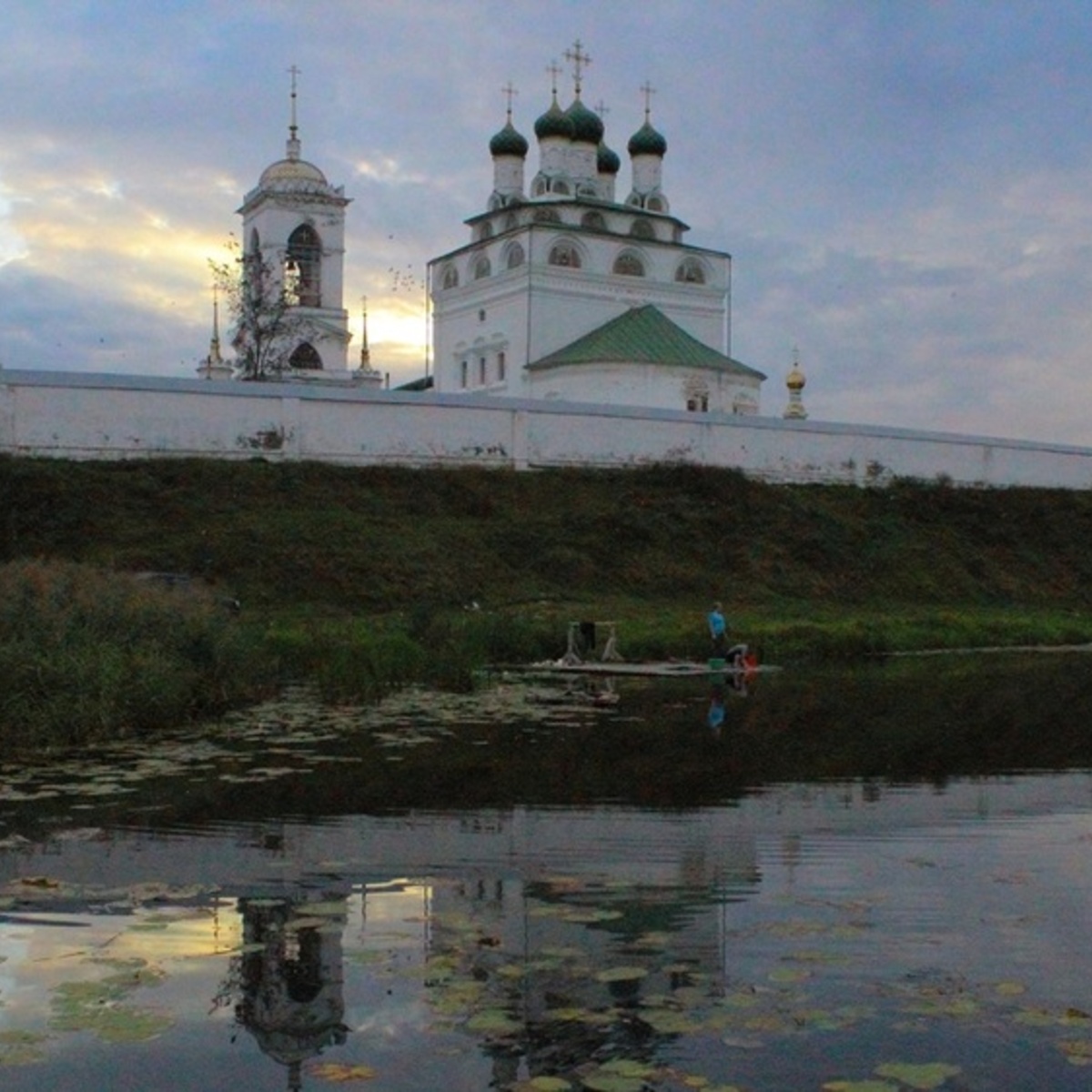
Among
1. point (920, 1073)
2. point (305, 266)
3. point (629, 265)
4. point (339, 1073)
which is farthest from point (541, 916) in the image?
point (305, 266)

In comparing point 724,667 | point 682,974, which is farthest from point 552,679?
point 682,974

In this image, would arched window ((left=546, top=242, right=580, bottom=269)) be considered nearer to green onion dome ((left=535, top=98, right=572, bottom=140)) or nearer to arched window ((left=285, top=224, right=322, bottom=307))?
green onion dome ((left=535, top=98, right=572, bottom=140))

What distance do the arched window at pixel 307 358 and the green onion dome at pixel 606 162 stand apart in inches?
445

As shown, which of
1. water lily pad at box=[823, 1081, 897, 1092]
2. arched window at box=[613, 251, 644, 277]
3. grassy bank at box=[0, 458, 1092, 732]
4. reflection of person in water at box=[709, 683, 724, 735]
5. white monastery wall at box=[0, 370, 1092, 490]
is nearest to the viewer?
water lily pad at box=[823, 1081, 897, 1092]

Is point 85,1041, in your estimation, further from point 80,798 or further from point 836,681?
point 836,681

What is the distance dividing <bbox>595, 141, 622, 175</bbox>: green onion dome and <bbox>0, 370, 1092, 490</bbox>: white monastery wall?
17759mm

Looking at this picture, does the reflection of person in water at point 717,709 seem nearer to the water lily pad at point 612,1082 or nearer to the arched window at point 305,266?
the water lily pad at point 612,1082

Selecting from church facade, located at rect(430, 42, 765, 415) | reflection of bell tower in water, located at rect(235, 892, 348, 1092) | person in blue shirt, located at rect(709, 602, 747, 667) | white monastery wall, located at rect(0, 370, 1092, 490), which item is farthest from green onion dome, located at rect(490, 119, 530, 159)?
reflection of bell tower in water, located at rect(235, 892, 348, 1092)

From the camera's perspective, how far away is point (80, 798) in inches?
327

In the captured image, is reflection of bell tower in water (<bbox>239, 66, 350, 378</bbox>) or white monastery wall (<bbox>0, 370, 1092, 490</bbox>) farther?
reflection of bell tower in water (<bbox>239, 66, 350, 378</bbox>)

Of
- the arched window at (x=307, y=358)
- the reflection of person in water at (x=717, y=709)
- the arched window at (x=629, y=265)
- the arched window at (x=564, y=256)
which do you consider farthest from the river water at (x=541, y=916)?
the arched window at (x=307, y=358)

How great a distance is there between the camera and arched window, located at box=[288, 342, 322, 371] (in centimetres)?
4931

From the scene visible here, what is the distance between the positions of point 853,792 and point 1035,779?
141 cm

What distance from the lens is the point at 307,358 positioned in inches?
1972
